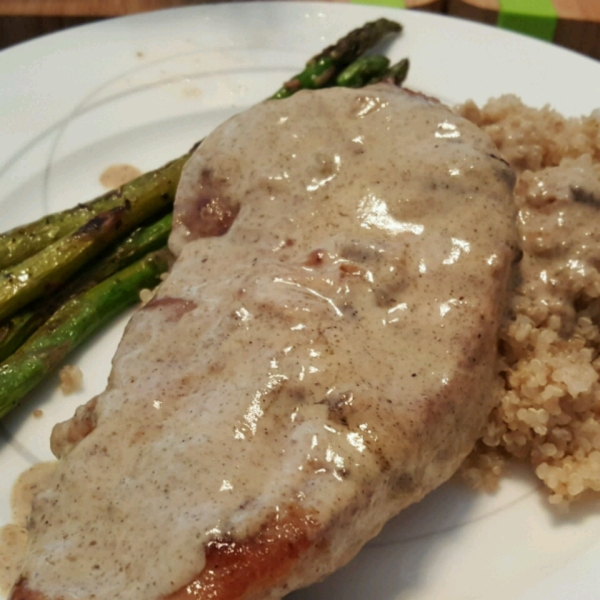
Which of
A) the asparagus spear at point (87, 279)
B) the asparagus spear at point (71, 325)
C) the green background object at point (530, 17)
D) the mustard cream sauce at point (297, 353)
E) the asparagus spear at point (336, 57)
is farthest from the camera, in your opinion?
the green background object at point (530, 17)

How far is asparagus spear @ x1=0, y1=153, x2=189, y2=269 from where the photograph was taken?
355cm

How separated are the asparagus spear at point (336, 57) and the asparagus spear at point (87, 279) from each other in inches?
52.8

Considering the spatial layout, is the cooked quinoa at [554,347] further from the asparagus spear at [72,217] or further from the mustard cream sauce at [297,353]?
the asparagus spear at [72,217]

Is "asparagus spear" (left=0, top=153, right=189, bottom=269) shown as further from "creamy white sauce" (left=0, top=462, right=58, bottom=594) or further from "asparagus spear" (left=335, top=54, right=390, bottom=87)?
"asparagus spear" (left=335, top=54, right=390, bottom=87)

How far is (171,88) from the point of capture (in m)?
4.66

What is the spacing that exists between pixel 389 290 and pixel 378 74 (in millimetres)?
2587

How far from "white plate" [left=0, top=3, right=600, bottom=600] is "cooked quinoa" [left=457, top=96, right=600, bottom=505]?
0.54ft

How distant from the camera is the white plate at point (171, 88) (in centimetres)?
310

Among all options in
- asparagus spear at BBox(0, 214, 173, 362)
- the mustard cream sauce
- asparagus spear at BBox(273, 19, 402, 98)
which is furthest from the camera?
asparagus spear at BBox(273, 19, 402, 98)

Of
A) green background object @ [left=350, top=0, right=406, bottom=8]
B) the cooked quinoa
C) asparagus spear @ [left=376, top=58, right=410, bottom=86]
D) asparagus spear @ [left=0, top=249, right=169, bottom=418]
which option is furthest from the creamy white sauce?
green background object @ [left=350, top=0, right=406, bottom=8]

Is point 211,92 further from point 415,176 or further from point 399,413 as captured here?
point 399,413

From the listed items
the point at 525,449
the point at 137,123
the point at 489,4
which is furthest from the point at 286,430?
the point at 489,4

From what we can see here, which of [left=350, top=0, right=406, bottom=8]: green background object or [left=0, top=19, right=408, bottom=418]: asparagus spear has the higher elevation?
[left=350, top=0, right=406, bottom=8]: green background object

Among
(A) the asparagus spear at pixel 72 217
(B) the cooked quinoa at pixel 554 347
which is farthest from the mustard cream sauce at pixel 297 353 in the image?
(A) the asparagus spear at pixel 72 217
